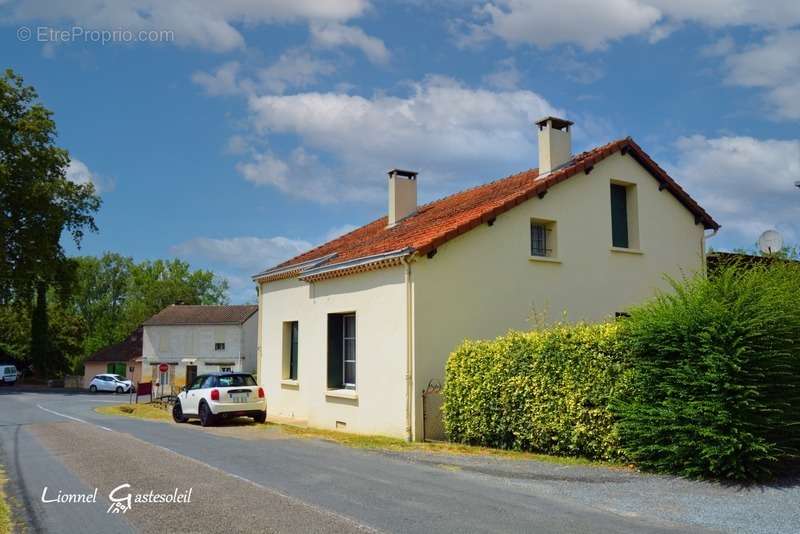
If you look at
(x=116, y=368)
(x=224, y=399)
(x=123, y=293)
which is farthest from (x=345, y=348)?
(x=123, y=293)

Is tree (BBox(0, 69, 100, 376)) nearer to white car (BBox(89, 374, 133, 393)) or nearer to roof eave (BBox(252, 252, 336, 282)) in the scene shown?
white car (BBox(89, 374, 133, 393))

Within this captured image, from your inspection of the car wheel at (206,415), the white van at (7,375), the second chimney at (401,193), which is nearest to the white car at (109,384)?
the white van at (7,375)

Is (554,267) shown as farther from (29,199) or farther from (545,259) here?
(29,199)

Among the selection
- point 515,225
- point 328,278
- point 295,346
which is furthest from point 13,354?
point 515,225

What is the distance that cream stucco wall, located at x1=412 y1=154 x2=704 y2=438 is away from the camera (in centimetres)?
1468

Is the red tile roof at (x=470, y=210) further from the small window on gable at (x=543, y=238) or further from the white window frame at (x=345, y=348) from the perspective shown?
the white window frame at (x=345, y=348)

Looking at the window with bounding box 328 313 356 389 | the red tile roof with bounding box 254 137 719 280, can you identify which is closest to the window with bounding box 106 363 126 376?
the red tile roof with bounding box 254 137 719 280

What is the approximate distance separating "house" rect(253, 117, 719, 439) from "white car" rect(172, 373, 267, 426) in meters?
1.40

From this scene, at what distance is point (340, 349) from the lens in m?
17.5

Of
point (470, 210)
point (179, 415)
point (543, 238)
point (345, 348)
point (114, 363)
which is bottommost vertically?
point (179, 415)

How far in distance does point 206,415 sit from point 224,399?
667 millimetres

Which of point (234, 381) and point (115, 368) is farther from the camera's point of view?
point (115, 368)

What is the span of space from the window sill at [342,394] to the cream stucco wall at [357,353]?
0.06 m

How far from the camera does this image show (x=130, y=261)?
282 feet
